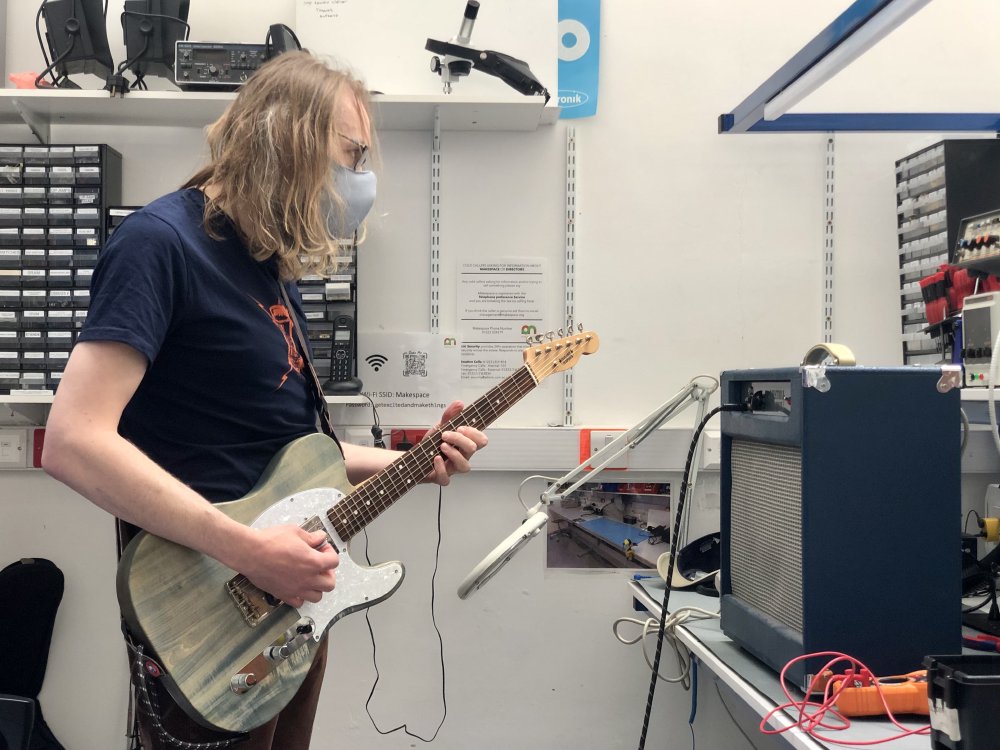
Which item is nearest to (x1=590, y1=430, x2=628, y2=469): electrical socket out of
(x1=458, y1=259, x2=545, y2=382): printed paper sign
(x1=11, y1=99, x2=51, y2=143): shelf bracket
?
(x1=458, y1=259, x2=545, y2=382): printed paper sign

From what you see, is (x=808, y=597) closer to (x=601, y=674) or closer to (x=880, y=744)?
(x=880, y=744)

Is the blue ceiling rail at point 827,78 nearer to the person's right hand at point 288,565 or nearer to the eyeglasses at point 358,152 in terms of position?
the eyeglasses at point 358,152

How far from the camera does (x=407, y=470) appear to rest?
5.03 feet

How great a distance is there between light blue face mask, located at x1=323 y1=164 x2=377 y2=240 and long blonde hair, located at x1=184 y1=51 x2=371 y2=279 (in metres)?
0.03

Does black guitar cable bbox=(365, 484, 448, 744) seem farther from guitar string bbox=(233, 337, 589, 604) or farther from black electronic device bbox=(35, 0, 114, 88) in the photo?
black electronic device bbox=(35, 0, 114, 88)

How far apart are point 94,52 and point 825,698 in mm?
2112

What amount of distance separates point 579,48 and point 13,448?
6.08ft

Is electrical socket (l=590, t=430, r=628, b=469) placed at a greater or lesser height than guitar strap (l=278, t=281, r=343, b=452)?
lesser

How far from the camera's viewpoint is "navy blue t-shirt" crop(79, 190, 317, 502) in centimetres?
109

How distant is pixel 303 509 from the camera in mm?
Answer: 1339

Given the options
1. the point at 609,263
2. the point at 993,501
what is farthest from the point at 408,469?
the point at 993,501

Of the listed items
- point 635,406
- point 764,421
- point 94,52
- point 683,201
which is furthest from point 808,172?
point 94,52

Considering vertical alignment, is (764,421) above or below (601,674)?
above

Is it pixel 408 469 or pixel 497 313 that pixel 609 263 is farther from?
pixel 408 469
